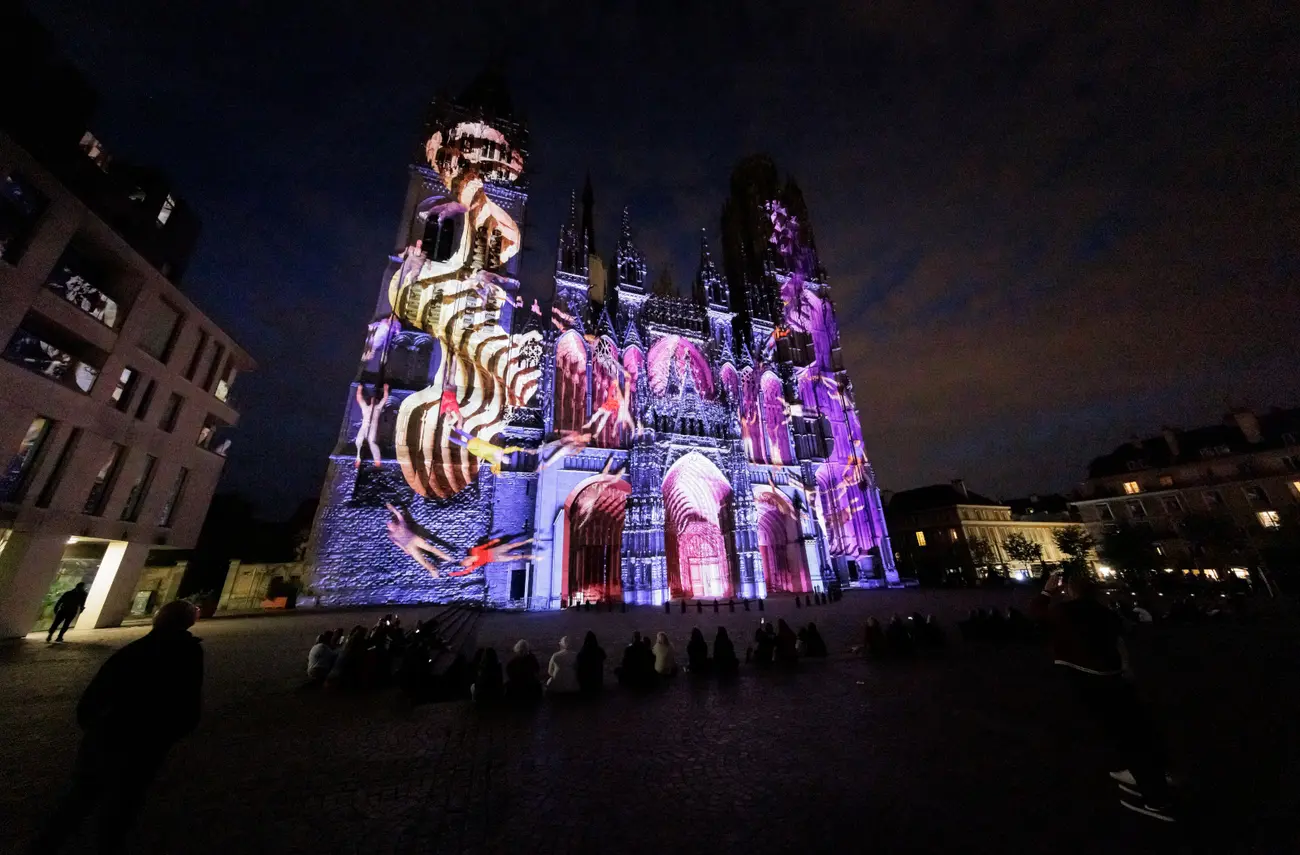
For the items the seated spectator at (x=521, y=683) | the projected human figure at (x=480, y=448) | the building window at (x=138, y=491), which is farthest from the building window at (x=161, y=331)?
the seated spectator at (x=521, y=683)

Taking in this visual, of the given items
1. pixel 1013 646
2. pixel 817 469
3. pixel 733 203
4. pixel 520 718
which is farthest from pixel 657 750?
pixel 733 203

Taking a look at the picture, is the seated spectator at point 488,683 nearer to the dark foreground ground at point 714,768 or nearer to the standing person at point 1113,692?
the dark foreground ground at point 714,768

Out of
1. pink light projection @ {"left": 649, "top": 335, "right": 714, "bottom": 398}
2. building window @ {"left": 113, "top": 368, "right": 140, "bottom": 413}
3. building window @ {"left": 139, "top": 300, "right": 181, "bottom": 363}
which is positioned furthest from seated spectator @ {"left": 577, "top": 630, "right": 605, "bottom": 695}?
pink light projection @ {"left": 649, "top": 335, "right": 714, "bottom": 398}

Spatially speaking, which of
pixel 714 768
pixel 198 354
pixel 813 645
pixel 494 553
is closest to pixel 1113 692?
pixel 714 768

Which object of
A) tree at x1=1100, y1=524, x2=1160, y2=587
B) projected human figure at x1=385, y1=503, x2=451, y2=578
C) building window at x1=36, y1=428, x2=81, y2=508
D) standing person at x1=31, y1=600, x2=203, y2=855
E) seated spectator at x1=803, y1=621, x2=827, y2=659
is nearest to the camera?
standing person at x1=31, y1=600, x2=203, y2=855

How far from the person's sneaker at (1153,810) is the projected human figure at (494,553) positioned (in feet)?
64.4

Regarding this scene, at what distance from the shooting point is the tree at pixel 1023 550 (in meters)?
37.7

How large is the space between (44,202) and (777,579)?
103ft

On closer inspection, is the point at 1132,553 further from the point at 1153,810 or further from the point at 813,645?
the point at 1153,810

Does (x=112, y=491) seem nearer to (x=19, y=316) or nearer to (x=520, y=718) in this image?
(x=19, y=316)

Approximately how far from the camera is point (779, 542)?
27.3 m

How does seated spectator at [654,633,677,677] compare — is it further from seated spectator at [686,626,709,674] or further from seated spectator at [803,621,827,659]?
seated spectator at [803,621,827,659]

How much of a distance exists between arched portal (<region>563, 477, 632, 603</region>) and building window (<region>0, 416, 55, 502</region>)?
15.6 meters

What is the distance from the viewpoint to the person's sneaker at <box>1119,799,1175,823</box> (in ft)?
9.19
